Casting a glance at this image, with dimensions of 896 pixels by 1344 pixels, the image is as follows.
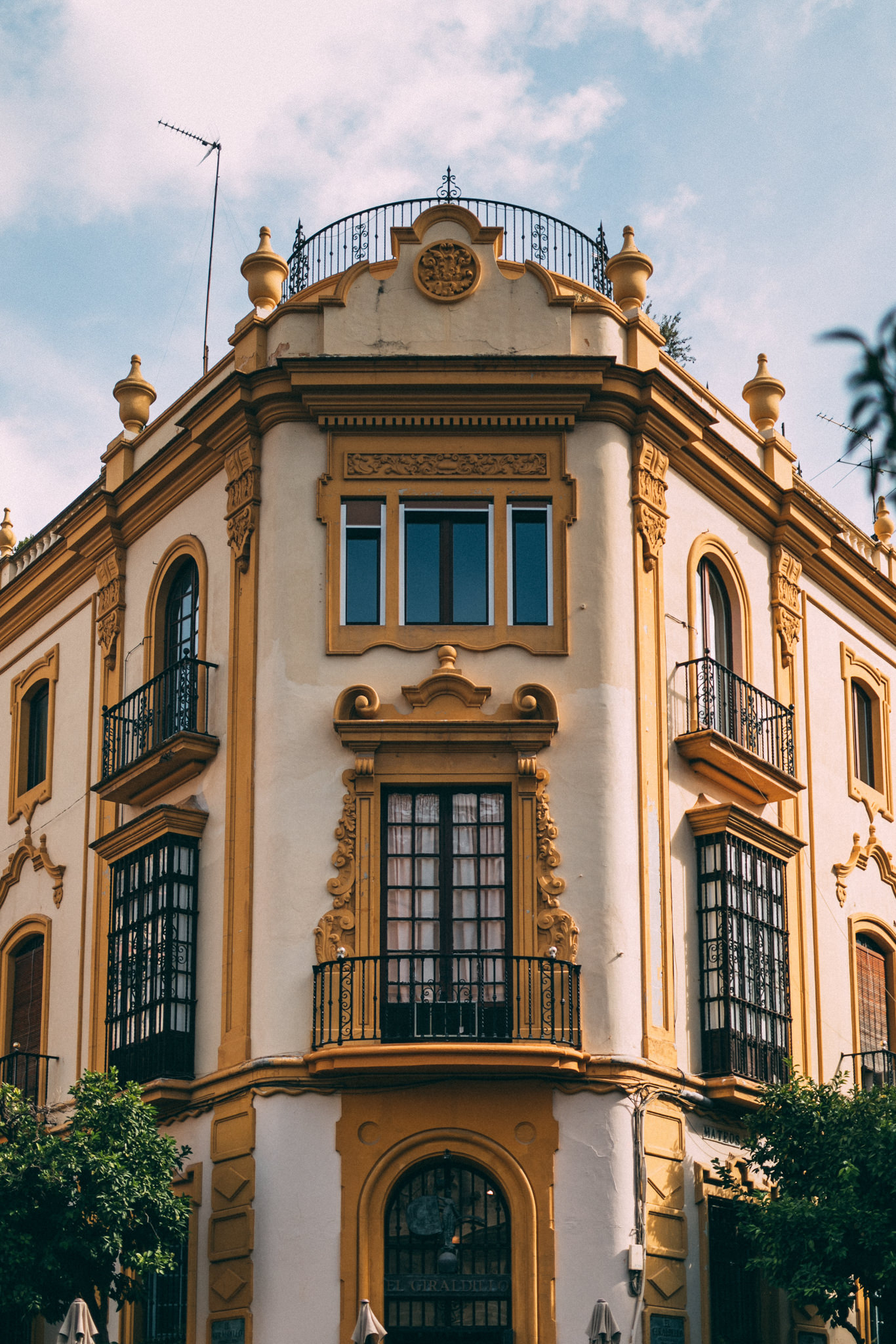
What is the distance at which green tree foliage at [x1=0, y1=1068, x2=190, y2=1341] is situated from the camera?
18.2 meters

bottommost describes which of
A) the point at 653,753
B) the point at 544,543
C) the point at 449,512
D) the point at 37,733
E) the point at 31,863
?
the point at 31,863

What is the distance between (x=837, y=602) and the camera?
26859 mm

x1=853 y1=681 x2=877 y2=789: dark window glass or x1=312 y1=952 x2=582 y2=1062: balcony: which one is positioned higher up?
x1=853 y1=681 x2=877 y2=789: dark window glass

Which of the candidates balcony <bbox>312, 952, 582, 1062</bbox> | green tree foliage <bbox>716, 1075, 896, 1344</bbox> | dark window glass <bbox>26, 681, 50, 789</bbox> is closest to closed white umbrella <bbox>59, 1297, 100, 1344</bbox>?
balcony <bbox>312, 952, 582, 1062</bbox>

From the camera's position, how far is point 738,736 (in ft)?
74.8

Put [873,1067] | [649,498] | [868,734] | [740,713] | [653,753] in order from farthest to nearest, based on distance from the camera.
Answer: [868,734] < [873,1067] < [740,713] < [649,498] < [653,753]

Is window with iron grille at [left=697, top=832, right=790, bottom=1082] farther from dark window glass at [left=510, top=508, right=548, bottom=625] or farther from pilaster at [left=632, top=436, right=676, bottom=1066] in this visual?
dark window glass at [left=510, top=508, right=548, bottom=625]

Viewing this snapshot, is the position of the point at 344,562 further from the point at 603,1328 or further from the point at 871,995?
the point at 871,995

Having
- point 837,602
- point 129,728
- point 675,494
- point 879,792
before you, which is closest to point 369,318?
point 675,494

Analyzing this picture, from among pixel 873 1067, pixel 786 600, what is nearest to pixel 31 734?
pixel 786 600

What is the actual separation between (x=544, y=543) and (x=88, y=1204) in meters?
8.68

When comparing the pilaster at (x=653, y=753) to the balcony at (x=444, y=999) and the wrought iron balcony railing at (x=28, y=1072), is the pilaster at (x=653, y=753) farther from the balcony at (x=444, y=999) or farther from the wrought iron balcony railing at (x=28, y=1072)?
the wrought iron balcony railing at (x=28, y=1072)

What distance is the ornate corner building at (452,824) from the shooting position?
63.2 ft

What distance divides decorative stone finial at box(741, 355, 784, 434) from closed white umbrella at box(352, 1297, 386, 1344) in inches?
521
